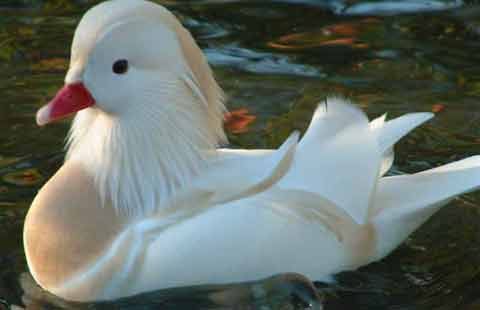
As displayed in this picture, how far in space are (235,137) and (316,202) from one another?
5.46 feet

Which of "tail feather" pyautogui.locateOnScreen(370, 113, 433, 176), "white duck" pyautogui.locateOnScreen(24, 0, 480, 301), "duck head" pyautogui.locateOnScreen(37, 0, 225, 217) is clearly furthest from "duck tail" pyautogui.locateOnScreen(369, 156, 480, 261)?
"duck head" pyautogui.locateOnScreen(37, 0, 225, 217)

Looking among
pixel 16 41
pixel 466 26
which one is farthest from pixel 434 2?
pixel 16 41

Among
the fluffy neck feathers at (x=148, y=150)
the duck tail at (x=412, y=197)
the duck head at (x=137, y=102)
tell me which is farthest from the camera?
the duck tail at (x=412, y=197)

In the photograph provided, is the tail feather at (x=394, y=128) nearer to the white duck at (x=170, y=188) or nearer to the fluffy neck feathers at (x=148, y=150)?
the white duck at (x=170, y=188)

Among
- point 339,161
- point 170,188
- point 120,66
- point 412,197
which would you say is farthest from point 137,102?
point 412,197

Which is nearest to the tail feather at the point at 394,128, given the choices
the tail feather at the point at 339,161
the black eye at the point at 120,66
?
the tail feather at the point at 339,161

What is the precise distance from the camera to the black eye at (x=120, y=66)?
4496 millimetres

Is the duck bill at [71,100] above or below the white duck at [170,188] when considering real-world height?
above

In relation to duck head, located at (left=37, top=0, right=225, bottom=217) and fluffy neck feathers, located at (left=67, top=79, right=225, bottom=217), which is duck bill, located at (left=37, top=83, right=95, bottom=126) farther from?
fluffy neck feathers, located at (left=67, top=79, right=225, bottom=217)

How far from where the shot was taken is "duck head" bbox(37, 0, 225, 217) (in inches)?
176

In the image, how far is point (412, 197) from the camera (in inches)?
199

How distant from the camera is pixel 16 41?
7.56 metres

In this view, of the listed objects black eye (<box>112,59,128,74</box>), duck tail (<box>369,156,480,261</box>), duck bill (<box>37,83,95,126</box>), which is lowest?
duck tail (<box>369,156,480,261</box>)

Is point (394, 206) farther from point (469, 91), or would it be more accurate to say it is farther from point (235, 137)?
point (469, 91)
